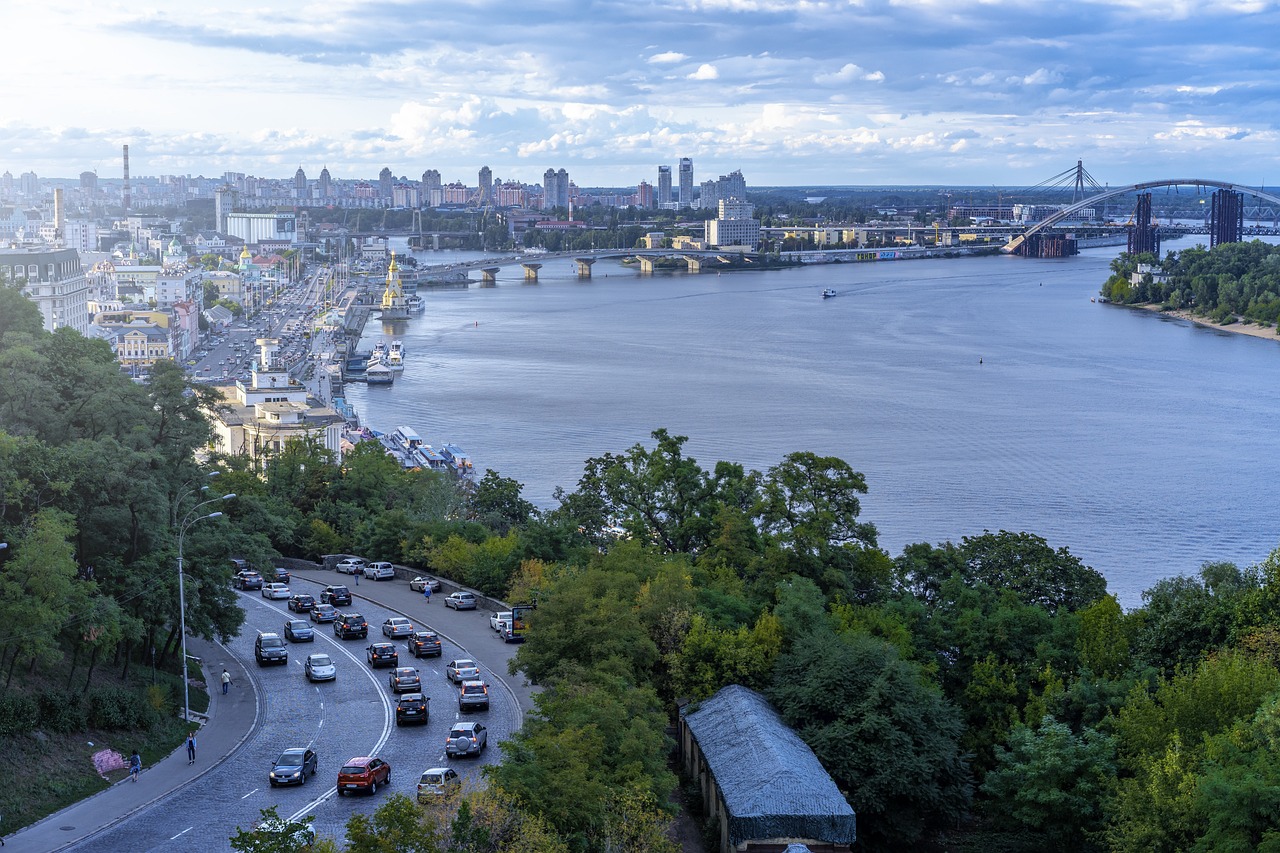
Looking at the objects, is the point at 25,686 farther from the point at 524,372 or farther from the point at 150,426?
the point at 524,372

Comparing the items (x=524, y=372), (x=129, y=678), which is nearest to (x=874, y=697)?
(x=129, y=678)

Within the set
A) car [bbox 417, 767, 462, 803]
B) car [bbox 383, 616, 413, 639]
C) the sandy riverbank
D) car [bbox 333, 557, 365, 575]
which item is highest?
the sandy riverbank

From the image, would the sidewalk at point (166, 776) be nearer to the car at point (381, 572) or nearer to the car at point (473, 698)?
the car at point (473, 698)

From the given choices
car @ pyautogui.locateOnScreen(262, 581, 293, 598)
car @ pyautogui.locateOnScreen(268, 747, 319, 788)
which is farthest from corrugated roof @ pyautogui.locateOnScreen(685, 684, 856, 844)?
car @ pyautogui.locateOnScreen(262, 581, 293, 598)

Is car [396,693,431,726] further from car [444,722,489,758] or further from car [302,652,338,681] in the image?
car [302,652,338,681]

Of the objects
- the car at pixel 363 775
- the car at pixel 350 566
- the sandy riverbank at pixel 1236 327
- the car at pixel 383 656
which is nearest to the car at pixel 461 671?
the car at pixel 383 656

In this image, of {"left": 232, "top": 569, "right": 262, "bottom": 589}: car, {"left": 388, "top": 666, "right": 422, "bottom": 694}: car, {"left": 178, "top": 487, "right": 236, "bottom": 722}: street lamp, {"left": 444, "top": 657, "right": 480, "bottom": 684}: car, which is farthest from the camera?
{"left": 232, "top": 569, "right": 262, "bottom": 589}: car
